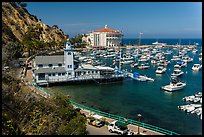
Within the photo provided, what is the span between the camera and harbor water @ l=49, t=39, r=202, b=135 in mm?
20516

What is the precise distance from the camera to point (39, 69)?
3275 centimetres

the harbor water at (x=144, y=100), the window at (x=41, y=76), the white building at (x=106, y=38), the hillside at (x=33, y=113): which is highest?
the white building at (x=106, y=38)

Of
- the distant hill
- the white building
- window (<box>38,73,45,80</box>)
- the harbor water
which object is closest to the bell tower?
the harbor water

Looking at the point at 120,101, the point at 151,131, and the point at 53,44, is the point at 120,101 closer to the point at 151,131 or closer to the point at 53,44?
the point at 151,131

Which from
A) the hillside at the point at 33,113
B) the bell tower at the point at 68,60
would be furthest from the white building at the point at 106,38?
the hillside at the point at 33,113

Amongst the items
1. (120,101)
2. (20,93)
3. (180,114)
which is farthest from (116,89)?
(20,93)

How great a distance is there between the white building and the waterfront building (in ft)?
262

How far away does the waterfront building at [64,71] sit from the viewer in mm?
32500

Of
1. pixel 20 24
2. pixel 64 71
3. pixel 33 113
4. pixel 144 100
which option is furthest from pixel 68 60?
pixel 20 24

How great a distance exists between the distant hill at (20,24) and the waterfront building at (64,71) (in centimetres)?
2404

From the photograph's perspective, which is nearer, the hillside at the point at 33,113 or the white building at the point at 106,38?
the hillside at the point at 33,113

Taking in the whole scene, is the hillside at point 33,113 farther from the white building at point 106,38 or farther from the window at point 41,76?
the white building at point 106,38

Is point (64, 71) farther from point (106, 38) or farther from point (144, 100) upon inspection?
point (106, 38)

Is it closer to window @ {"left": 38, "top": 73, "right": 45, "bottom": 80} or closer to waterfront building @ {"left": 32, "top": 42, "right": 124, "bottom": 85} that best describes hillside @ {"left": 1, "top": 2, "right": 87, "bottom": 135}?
window @ {"left": 38, "top": 73, "right": 45, "bottom": 80}
